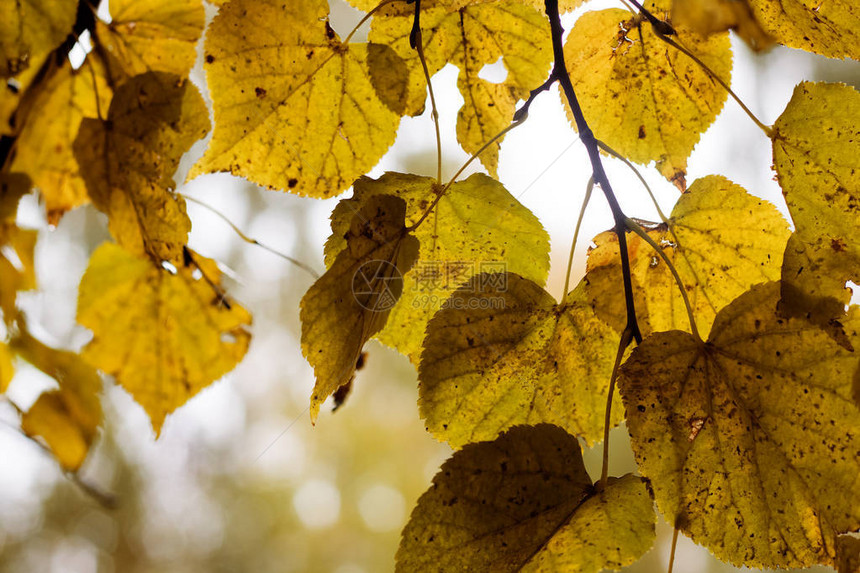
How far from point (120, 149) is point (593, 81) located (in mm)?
327

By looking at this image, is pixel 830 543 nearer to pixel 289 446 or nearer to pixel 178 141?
pixel 178 141

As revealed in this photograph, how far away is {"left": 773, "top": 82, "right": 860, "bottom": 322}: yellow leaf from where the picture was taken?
10.2 inches

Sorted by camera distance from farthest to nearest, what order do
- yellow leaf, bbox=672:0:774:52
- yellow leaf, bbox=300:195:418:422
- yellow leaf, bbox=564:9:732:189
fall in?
yellow leaf, bbox=564:9:732:189 < yellow leaf, bbox=300:195:418:422 < yellow leaf, bbox=672:0:774:52

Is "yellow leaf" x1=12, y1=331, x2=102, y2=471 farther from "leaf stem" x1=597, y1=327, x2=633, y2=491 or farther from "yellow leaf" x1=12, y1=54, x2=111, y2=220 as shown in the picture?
"leaf stem" x1=597, y1=327, x2=633, y2=491

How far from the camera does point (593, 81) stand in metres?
0.42

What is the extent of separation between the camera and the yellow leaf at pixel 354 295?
295 millimetres

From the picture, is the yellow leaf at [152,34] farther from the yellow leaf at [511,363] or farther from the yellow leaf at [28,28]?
the yellow leaf at [511,363]

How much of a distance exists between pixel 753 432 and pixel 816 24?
0.71 ft

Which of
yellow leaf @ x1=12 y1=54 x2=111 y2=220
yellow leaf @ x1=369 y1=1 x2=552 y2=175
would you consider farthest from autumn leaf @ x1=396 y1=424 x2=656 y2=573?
yellow leaf @ x1=12 y1=54 x2=111 y2=220

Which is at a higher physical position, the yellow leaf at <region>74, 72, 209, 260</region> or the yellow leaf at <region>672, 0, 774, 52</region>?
the yellow leaf at <region>74, 72, 209, 260</region>

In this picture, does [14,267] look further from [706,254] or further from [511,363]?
[706,254]

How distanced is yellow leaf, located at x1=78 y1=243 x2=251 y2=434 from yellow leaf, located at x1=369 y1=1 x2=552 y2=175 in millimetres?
244

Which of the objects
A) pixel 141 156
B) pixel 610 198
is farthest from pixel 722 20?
pixel 141 156

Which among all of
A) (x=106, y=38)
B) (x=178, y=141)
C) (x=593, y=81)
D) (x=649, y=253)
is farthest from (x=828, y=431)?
(x=106, y=38)
